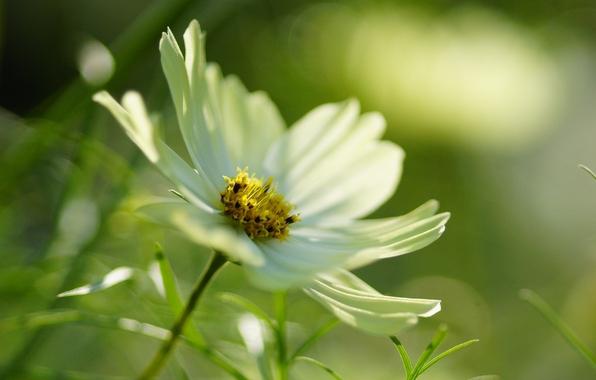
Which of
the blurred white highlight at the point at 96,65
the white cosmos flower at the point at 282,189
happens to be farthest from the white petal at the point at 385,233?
the blurred white highlight at the point at 96,65

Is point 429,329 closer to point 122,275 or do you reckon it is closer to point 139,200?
point 139,200

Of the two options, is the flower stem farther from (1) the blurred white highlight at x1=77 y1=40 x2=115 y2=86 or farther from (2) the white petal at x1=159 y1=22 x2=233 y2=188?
(1) the blurred white highlight at x1=77 y1=40 x2=115 y2=86

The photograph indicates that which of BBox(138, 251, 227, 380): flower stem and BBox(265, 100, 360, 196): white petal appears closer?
BBox(138, 251, 227, 380): flower stem

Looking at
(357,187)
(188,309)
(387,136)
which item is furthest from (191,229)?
(387,136)

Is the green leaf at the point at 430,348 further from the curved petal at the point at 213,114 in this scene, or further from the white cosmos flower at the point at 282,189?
the curved petal at the point at 213,114

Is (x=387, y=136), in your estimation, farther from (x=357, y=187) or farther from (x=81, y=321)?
(x=81, y=321)

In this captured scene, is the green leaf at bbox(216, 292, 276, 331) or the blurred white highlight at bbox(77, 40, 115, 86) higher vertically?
the blurred white highlight at bbox(77, 40, 115, 86)

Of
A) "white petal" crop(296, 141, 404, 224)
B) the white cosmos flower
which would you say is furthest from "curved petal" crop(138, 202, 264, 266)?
"white petal" crop(296, 141, 404, 224)

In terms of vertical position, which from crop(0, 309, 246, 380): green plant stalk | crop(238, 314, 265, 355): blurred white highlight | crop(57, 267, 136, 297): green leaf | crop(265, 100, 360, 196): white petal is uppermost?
crop(265, 100, 360, 196): white petal

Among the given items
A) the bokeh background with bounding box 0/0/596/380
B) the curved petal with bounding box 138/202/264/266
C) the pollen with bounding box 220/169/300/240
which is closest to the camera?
the curved petal with bounding box 138/202/264/266

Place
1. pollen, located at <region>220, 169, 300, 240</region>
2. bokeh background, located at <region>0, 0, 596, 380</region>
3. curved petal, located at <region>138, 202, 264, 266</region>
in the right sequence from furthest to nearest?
bokeh background, located at <region>0, 0, 596, 380</region>, pollen, located at <region>220, 169, 300, 240</region>, curved petal, located at <region>138, 202, 264, 266</region>
